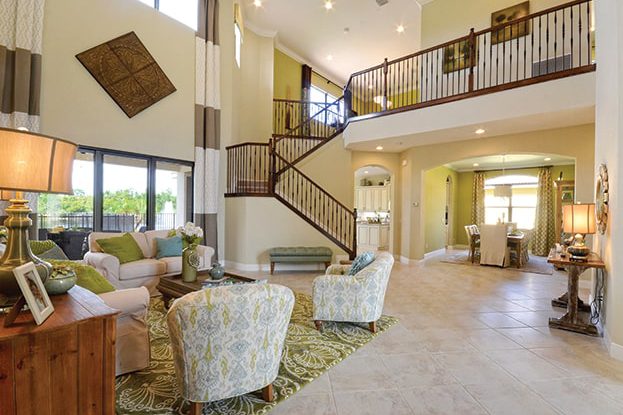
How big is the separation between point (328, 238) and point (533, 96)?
166 inches

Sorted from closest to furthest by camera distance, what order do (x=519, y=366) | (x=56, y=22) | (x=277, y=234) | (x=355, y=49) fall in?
(x=519, y=366) < (x=56, y=22) < (x=277, y=234) < (x=355, y=49)

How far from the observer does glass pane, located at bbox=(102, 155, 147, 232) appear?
199 inches

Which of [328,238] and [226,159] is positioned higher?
[226,159]

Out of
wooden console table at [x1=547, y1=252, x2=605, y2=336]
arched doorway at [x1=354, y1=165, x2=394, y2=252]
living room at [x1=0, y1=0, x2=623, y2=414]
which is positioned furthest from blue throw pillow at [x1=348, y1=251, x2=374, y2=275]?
arched doorway at [x1=354, y1=165, x2=394, y2=252]

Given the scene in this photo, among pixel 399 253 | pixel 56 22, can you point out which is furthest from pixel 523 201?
pixel 56 22

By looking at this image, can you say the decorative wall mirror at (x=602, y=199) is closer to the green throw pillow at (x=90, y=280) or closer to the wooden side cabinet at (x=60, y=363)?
the wooden side cabinet at (x=60, y=363)

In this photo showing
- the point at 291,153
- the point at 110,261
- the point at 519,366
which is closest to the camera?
the point at 519,366

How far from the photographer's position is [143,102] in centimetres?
533

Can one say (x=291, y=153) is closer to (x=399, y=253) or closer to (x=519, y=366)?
(x=399, y=253)

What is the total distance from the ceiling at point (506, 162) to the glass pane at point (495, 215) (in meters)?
1.34

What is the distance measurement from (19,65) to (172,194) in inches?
109

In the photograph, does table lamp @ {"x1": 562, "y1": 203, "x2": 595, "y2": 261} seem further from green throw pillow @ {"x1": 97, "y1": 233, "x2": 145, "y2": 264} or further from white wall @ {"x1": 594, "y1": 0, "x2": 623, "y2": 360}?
green throw pillow @ {"x1": 97, "y1": 233, "x2": 145, "y2": 264}

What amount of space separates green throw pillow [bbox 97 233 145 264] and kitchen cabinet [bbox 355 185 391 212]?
787cm

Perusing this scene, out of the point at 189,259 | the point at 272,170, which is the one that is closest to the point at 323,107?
the point at 272,170
